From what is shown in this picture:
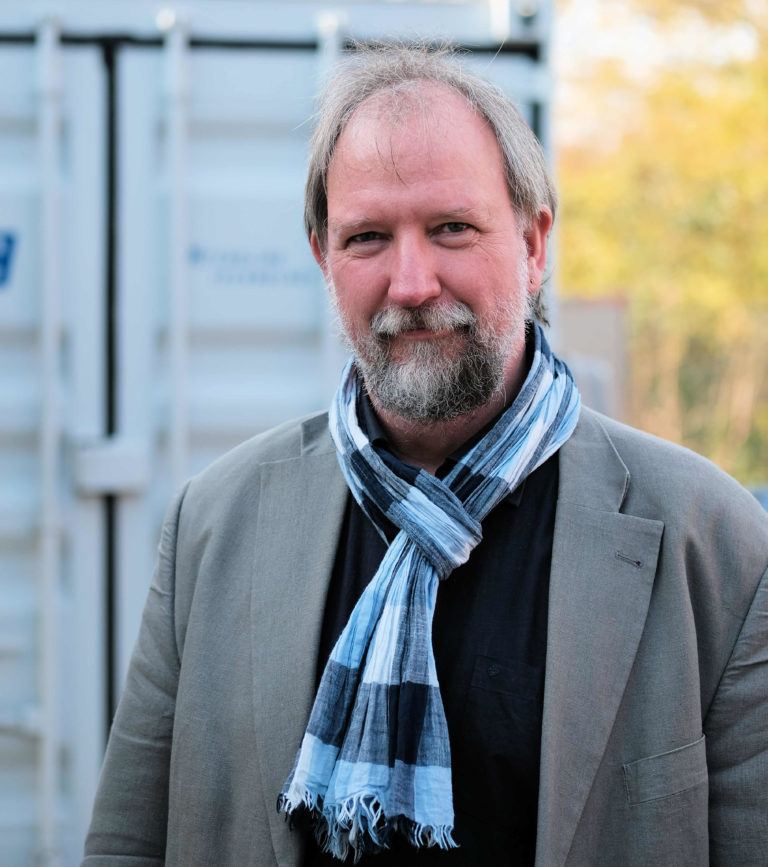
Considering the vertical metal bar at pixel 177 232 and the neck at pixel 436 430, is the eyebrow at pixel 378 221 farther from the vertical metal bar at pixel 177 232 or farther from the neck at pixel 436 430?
the vertical metal bar at pixel 177 232

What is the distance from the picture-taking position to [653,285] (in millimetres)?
16312

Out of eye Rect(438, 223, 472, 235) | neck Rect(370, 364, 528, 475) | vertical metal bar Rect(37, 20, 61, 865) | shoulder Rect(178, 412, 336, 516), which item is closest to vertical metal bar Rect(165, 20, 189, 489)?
vertical metal bar Rect(37, 20, 61, 865)

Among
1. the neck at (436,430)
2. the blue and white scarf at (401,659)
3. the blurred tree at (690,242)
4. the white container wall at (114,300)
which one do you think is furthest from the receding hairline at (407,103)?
the blurred tree at (690,242)

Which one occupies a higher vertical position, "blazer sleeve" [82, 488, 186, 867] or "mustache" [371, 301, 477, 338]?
"mustache" [371, 301, 477, 338]

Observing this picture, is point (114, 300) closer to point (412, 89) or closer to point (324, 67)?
point (324, 67)

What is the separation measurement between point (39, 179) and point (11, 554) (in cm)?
111

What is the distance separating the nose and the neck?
23 centimetres

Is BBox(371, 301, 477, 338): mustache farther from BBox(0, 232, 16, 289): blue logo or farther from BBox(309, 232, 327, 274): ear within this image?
BBox(0, 232, 16, 289): blue logo

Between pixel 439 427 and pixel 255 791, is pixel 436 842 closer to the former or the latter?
pixel 255 791

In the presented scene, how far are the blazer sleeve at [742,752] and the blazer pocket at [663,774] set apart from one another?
0.05 meters

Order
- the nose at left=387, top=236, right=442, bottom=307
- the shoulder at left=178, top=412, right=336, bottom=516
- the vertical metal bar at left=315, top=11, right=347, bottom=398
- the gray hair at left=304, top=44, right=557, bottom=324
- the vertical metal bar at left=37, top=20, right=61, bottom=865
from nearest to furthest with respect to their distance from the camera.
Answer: the nose at left=387, top=236, right=442, bottom=307
the gray hair at left=304, top=44, right=557, bottom=324
the shoulder at left=178, top=412, right=336, bottom=516
the vertical metal bar at left=37, top=20, right=61, bottom=865
the vertical metal bar at left=315, top=11, right=347, bottom=398

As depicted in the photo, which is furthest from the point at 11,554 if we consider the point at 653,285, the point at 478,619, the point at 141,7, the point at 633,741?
the point at 653,285

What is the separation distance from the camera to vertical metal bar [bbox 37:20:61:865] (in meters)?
3.13

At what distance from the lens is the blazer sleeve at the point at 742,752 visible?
1.69m
